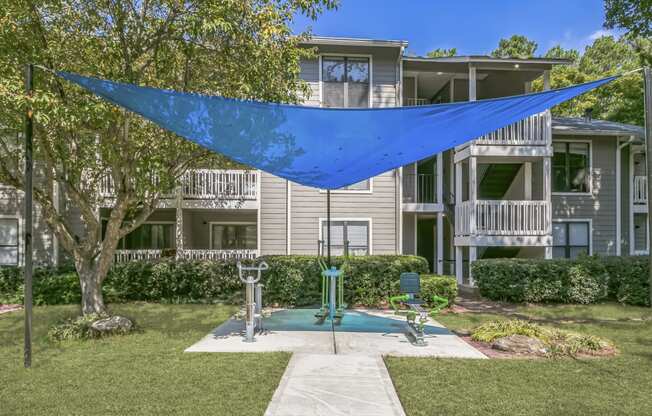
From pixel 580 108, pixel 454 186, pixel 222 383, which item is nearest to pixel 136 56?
pixel 222 383

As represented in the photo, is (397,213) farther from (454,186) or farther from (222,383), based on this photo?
(222,383)

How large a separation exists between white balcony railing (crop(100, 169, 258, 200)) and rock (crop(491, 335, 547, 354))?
799 centimetres

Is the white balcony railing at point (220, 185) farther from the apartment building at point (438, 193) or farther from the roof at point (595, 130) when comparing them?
the roof at point (595, 130)

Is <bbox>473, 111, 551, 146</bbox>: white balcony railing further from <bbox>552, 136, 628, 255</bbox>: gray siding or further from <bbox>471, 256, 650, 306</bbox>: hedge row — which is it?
<bbox>471, 256, 650, 306</bbox>: hedge row

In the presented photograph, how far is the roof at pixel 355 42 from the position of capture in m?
11.9

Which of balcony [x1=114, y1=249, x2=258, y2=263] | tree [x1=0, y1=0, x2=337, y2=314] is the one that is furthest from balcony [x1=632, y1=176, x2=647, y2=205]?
tree [x1=0, y1=0, x2=337, y2=314]

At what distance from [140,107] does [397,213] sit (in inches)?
345

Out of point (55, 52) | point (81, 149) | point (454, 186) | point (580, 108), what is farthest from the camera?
point (580, 108)

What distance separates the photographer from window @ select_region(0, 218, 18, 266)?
11727mm

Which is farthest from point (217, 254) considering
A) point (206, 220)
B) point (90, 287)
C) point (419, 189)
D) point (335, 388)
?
point (335, 388)

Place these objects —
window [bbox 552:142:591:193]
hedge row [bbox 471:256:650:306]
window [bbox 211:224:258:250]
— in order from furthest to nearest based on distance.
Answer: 1. window [bbox 211:224:258:250]
2. window [bbox 552:142:591:193]
3. hedge row [bbox 471:256:650:306]

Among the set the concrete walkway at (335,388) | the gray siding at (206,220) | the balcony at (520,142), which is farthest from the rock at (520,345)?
the gray siding at (206,220)

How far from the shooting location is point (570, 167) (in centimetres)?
1417

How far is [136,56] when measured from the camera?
652cm
